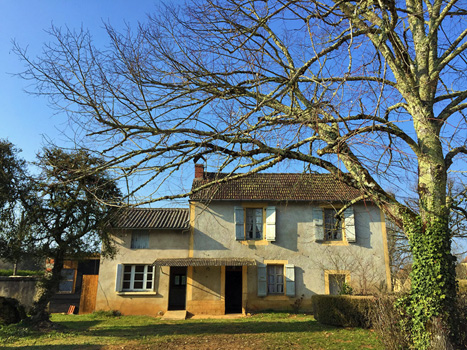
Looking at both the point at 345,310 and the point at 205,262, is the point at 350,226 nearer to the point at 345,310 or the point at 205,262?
the point at 345,310

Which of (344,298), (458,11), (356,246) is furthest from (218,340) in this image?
(356,246)

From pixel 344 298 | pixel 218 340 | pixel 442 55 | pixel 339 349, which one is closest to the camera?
pixel 442 55

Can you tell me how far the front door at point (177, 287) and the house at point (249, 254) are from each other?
69 cm

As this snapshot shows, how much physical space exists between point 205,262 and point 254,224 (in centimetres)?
301

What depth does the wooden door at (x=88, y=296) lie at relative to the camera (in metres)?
16.6

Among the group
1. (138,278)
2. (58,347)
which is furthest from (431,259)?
(138,278)

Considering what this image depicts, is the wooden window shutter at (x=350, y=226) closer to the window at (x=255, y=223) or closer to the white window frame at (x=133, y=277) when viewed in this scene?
the window at (x=255, y=223)

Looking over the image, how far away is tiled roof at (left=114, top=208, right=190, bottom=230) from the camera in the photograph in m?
16.5

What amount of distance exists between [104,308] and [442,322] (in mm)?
14255

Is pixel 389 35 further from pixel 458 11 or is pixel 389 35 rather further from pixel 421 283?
pixel 421 283

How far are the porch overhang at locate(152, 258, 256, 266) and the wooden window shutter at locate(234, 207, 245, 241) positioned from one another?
3.61 ft

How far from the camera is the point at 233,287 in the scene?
1736 centimetres

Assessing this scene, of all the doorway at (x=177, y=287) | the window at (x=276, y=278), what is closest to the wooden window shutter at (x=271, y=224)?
the window at (x=276, y=278)

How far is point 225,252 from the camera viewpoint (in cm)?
1639
